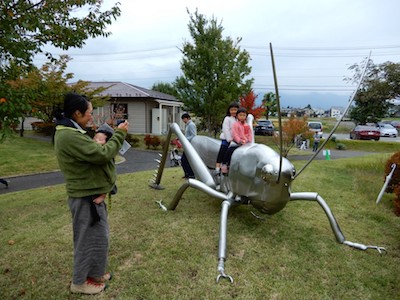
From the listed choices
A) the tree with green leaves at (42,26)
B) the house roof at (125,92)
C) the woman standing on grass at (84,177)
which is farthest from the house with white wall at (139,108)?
the woman standing on grass at (84,177)

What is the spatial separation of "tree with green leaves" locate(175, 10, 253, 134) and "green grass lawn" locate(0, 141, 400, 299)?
13757 mm

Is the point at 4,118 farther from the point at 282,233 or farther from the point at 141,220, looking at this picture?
the point at 282,233

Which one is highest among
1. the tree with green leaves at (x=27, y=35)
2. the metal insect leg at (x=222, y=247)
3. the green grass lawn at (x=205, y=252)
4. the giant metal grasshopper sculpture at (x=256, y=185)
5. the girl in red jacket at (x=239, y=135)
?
the tree with green leaves at (x=27, y=35)

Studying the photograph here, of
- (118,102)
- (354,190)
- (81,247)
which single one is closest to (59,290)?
(81,247)

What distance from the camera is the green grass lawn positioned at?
120 inches

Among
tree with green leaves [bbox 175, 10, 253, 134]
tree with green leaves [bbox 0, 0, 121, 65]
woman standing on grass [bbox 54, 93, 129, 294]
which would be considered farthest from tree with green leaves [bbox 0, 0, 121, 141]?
tree with green leaves [bbox 175, 10, 253, 134]

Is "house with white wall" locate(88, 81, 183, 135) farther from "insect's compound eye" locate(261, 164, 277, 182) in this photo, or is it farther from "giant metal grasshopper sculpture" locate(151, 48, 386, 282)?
"insect's compound eye" locate(261, 164, 277, 182)

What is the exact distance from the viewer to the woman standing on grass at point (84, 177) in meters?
2.48

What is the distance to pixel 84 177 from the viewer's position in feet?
8.52

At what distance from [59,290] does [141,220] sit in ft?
6.28

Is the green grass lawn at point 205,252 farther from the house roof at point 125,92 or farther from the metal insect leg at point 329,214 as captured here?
the house roof at point 125,92

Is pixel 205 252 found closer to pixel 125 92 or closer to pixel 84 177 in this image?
pixel 84 177

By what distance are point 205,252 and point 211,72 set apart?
16739 mm

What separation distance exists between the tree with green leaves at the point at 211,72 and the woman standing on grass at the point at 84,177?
1649 centimetres
